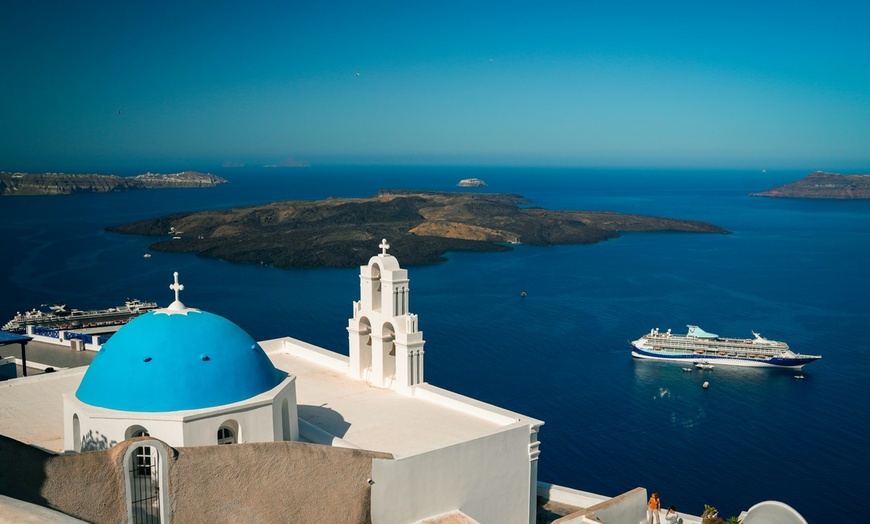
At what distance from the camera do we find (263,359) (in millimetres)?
12711

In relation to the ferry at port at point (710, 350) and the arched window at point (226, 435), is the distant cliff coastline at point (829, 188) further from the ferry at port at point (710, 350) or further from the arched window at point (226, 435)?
the arched window at point (226, 435)

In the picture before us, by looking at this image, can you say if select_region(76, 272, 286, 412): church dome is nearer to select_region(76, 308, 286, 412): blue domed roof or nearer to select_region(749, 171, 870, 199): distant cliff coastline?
Result: select_region(76, 308, 286, 412): blue domed roof

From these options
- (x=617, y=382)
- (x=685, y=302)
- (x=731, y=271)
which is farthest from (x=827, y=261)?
(x=617, y=382)

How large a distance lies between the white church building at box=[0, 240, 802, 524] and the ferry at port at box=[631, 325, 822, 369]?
3155cm

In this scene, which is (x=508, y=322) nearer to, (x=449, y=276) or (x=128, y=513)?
(x=449, y=276)

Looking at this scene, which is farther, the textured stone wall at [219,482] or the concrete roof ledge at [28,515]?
the textured stone wall at [219,482]

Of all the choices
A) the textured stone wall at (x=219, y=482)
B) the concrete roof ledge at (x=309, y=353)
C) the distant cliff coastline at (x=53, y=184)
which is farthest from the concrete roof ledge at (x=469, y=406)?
the distant cliff coastline at (x=53, y=184)

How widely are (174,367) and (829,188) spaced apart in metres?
208

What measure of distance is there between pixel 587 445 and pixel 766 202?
530ft

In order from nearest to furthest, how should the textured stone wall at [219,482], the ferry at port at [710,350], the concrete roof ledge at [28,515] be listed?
the concrete roof ledge at [28,515], the textured stone wall at [219,482], the ferry at port at [710,350]

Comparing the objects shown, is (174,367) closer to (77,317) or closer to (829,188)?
(77,317)

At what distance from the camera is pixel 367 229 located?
94875 mm

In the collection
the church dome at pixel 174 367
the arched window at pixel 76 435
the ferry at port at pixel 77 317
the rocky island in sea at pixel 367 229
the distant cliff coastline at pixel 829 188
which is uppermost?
the church dome at pixel 174 367

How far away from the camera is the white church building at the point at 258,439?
9.63 metres
